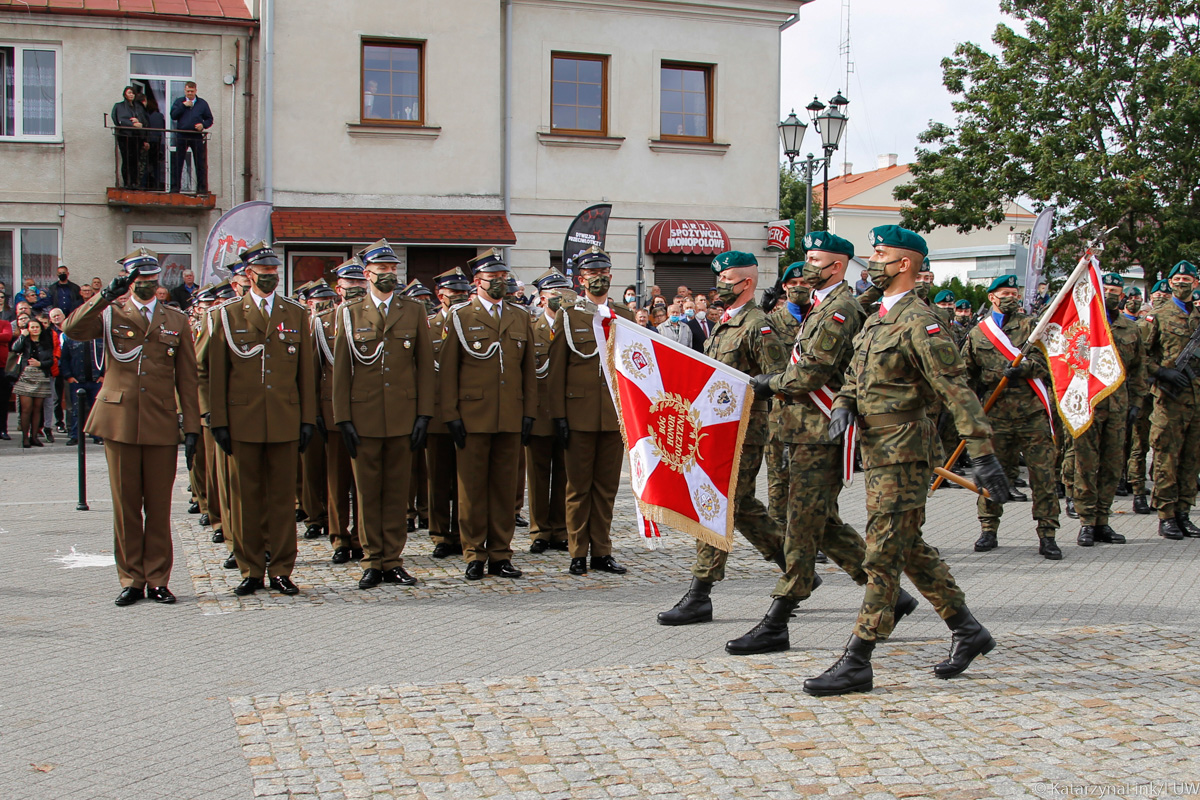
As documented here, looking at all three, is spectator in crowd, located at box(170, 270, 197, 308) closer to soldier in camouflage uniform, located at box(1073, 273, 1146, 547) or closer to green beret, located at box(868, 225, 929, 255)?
soldier in camouflage uniform, located at box(1073, 273, 1146, 547)

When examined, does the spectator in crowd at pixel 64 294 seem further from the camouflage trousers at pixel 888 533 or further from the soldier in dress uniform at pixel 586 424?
the camouflage trousers at pixel 888 533

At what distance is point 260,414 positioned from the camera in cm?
780

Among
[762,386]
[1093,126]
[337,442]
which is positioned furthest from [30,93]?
[1093,126]

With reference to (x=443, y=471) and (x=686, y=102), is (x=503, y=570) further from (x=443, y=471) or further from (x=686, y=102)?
(x=686, y=102)

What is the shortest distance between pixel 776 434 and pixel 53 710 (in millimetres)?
3972

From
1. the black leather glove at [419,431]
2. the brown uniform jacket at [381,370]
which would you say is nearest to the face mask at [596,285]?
the brown uniform jacket at [381,370]

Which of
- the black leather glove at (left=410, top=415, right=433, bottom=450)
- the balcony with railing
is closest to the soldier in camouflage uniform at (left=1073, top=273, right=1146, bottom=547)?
the black leather glove at (left=410, top=415, right=433, bottom=450)

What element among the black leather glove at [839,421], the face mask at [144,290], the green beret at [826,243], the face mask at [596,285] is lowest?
the black leather glove at [839,421]

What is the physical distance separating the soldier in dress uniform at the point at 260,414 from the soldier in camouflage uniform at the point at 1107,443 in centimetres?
660

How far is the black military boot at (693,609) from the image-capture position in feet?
22.7

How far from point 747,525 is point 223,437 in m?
3.52

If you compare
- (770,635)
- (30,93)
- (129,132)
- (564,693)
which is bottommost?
(564,693)

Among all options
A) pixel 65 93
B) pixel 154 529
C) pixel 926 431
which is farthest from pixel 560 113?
pixel 926 431

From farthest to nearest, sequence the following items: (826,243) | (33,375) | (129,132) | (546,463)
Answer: (129,132) < (33,375) < (546,463) < (826,243)
